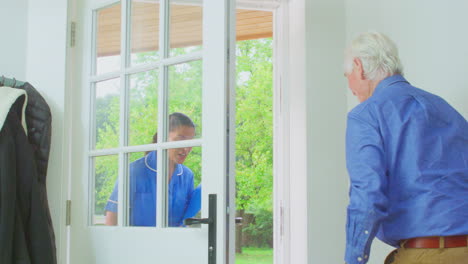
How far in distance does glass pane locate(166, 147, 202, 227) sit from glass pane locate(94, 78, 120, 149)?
411 millimetres

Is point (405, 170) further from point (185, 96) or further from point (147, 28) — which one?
point (147, 28)

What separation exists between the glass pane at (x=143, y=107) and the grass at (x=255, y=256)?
10971 millimetres

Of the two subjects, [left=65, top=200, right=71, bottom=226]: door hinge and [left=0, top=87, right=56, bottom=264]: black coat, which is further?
[left=65, top=200, right=71, bottom=226]: door hinge

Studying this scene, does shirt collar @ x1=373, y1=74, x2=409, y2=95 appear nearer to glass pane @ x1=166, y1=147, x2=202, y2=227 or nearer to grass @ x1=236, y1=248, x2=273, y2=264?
glass pane @ x1=166, y1=147, x2=202, y2=227

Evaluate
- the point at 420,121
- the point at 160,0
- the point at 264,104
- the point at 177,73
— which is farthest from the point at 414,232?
the point at 264,104

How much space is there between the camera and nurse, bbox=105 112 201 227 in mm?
2250

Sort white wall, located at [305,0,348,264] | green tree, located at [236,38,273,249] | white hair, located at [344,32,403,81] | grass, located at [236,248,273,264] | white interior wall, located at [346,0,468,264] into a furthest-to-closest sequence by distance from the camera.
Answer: green tree, located at [236,38,273,249], grass, located at [236,248,273,264], white wall, located at [305,0,348,264], white interior wall, located at [346,0,468,264], white hair, located at [344,32,403,81]

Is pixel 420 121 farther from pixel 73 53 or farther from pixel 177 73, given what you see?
pixel 73 53

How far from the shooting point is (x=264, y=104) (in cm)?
1371

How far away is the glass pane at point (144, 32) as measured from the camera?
246 centimetres

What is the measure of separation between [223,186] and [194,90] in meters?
0.41

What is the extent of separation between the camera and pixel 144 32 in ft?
8.27

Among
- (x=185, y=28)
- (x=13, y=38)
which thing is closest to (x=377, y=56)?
(x=185, y=28)

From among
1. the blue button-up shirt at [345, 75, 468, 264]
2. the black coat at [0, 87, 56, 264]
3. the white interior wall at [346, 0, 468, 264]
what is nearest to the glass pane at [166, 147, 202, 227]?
the blue button-up shirt at [345, 75, 468, 264]
